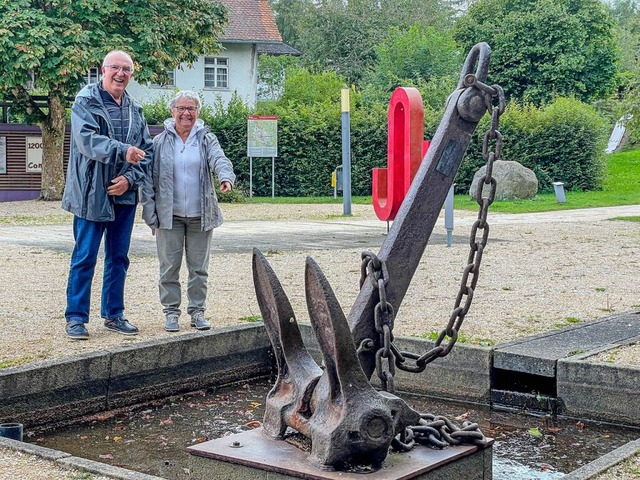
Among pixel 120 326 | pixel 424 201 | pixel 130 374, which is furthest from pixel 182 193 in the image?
pixel 424 201

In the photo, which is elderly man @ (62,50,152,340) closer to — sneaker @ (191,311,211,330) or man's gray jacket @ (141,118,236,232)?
man's gray jacket @ (141,118,236,232)

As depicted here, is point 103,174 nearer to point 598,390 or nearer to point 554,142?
point 598,390

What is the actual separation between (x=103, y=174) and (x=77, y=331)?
103 centimetres

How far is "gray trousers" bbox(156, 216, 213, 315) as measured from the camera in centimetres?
705

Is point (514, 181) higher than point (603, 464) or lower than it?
higher

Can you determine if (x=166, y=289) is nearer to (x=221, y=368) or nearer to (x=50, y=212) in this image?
(x=221, y=368)

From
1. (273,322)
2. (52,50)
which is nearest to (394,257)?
(273,322)

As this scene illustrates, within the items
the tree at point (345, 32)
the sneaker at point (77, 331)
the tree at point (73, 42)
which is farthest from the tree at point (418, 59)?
the sneaker at point (77, 331)

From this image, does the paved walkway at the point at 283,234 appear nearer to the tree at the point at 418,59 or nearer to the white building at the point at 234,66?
the white building at the point at 234,66

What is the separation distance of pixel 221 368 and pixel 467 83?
2998 millimetres

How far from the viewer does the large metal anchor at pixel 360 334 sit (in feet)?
12.0

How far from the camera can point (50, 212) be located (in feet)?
75.7

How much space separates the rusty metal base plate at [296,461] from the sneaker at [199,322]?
2.81m

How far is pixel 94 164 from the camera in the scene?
6707mm
